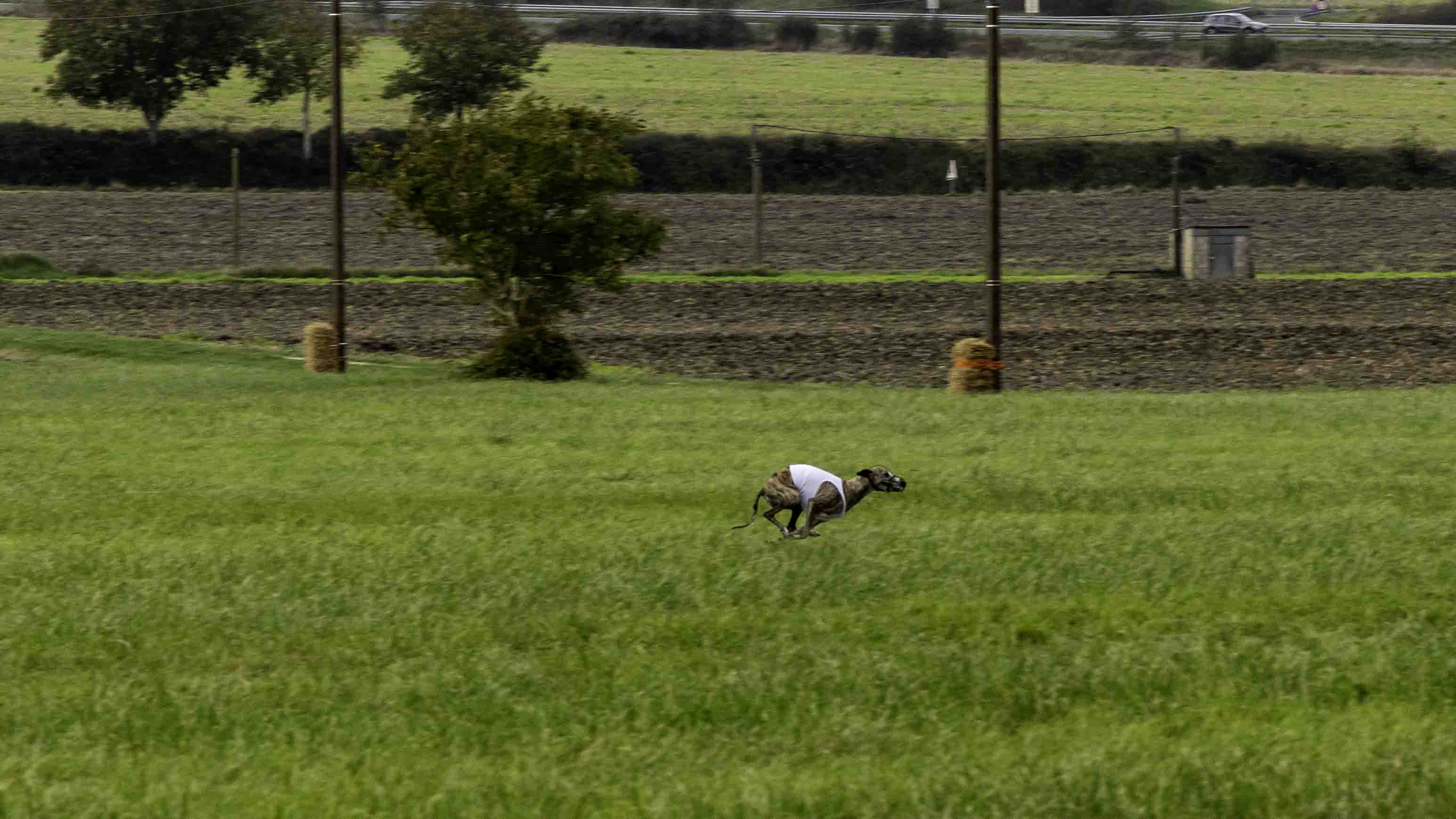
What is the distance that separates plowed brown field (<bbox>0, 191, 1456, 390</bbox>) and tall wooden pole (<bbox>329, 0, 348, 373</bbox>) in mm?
2683

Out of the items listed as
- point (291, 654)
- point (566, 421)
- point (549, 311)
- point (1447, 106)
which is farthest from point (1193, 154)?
point (291, 654)

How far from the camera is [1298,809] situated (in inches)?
223

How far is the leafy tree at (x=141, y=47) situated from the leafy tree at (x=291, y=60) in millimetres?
601

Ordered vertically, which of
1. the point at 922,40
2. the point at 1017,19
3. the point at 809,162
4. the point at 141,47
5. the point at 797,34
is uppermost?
the point at 1017,19

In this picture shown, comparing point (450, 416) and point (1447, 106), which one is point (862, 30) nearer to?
point (1447, 106)

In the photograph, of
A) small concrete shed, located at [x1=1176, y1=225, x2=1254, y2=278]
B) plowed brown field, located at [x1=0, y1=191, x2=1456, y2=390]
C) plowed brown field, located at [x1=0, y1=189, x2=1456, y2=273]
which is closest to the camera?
plowed brown field, located at [x1=0, y1=191, x2=1456, y2=390]

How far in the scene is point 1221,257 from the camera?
1323 inches

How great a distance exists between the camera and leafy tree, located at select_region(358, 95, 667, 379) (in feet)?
75.7

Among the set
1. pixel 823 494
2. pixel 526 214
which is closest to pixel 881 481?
pixel 823 494

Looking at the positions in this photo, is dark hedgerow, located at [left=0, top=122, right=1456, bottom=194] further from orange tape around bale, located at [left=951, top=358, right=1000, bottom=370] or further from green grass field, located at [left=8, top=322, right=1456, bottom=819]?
green grass field, located at [left=8, top=322, right=1456, bottom=819]

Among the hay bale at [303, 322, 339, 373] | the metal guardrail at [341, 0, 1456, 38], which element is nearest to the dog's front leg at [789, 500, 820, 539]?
the hay bale at [303, 322, 339, 373]

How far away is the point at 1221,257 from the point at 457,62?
82.7 feet

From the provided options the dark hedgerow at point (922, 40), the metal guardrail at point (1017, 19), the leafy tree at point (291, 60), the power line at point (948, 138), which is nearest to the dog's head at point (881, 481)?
the power line at point (948, 138)

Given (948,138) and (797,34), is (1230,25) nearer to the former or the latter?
(797,34)
